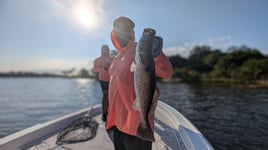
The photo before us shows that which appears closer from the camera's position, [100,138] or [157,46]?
[157,46]

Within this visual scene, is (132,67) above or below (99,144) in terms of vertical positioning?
above

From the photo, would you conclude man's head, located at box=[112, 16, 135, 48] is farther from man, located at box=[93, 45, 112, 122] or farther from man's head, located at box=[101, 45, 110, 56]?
man's head, located at box=[101, 45, 110, 56]

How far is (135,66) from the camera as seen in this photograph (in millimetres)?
1170

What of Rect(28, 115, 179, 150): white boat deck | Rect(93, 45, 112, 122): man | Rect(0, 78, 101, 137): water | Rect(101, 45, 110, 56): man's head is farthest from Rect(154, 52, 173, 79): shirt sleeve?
Rect(0, 78, 101, 137): water

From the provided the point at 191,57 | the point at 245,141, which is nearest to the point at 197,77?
the point at 191,57

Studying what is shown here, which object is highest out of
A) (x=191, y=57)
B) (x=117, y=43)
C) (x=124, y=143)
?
(x=191, y=57)

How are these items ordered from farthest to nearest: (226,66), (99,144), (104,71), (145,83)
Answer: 1. (226,66)
2. (104,71)
3. (99,144)
4. (145,83)

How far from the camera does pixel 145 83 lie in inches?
44.8

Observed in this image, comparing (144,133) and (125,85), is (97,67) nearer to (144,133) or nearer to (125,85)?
(125,85)

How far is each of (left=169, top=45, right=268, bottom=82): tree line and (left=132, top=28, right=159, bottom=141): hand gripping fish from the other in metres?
18.9

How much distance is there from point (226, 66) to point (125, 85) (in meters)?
57.9

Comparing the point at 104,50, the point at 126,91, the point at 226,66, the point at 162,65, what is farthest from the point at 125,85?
the point at 226,66

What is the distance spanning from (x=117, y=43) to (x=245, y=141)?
5.22 meters

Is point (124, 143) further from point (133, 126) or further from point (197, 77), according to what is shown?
point (197, 77)
